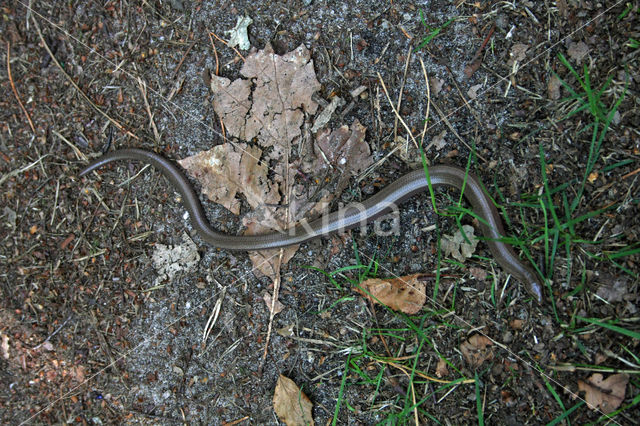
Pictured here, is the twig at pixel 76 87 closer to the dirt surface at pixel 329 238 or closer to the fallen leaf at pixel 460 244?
the dirt surface at pixel 329 238

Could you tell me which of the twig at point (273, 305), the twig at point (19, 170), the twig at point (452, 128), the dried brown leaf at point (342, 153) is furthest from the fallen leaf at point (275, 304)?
the twig at point (19, 170)

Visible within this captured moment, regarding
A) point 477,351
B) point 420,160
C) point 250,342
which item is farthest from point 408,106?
point 250,342

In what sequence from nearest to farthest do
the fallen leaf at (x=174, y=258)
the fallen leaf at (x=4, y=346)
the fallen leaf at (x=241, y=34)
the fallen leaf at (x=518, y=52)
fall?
the fallen leaf at (x=518, y=52) < the fallen leaf at (x=241, y=34) < the fallen leaf at (x=174, y=258) < the fallen leaf at (x=4, y=346)

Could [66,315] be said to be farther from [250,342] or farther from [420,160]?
[420,160]

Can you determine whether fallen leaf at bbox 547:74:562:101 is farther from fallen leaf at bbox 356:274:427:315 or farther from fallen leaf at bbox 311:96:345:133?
fallen leaf at bbox 356:274:427:315

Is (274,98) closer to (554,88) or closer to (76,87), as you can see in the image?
(76,87)

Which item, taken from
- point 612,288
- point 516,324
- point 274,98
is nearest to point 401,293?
point 516,324

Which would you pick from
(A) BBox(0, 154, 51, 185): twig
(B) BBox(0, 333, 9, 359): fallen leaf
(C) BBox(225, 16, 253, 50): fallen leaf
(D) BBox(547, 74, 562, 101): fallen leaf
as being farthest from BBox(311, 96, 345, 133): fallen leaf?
(B) BBox(0, 333, 9, 359): fallen leaf
